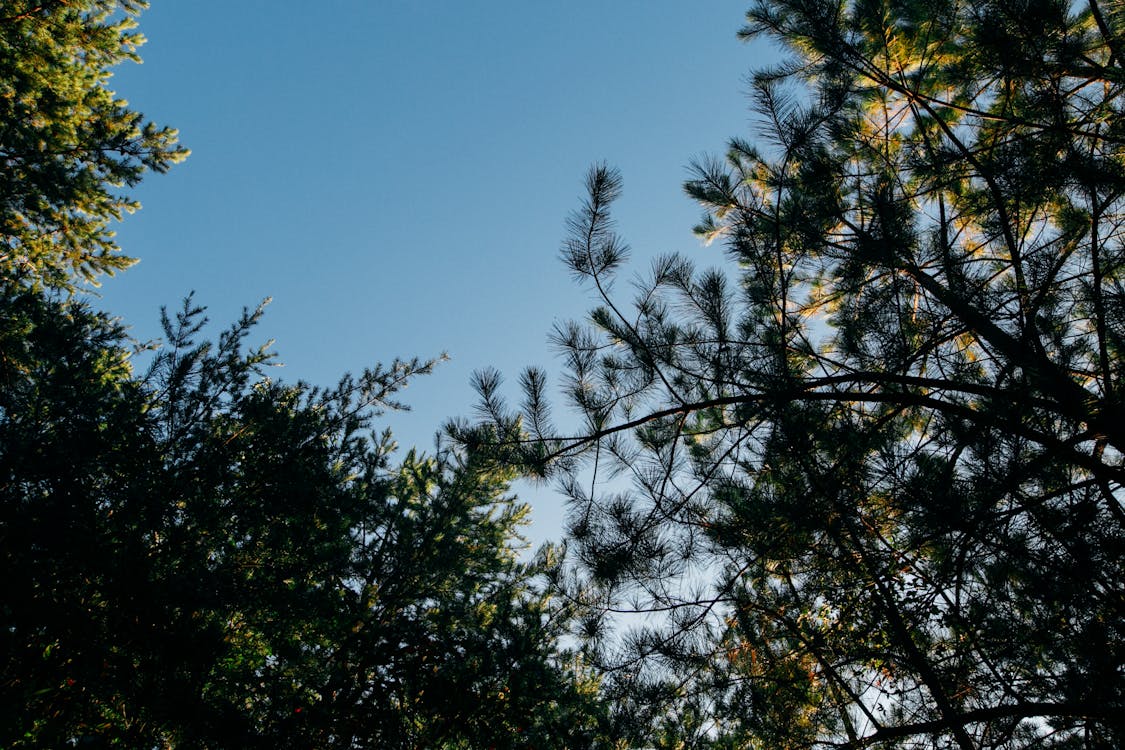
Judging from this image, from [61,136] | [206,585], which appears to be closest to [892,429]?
[206,585]

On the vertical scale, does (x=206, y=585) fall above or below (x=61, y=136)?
below

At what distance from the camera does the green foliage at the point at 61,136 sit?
229 inches

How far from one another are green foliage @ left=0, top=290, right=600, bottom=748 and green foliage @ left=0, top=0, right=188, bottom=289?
170 cm

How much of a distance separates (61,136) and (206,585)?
6.23 metres

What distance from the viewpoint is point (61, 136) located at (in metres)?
6.13

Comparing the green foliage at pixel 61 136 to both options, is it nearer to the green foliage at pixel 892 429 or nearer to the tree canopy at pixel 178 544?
the tree canopy at pixel 178 544

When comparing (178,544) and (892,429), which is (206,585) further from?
(892,429)

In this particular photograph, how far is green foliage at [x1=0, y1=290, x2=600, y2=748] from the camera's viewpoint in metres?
3.53

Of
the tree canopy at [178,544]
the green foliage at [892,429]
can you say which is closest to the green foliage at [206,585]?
the tree canopy at [178,544]

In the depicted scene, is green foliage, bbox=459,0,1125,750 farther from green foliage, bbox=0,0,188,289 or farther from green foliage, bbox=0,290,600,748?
green foliage, bbox=0,0,188,289

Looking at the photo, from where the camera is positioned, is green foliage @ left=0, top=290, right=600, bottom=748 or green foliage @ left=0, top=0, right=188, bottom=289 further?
green foliage @ left=0, top=0, right=188, bottom=289

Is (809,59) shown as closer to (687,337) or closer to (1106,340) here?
(687,337)

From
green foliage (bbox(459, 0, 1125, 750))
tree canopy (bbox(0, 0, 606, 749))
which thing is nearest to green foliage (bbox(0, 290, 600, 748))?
tree canopy (bbox(0, 0, 606, 749))

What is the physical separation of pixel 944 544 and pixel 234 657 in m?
7.38
